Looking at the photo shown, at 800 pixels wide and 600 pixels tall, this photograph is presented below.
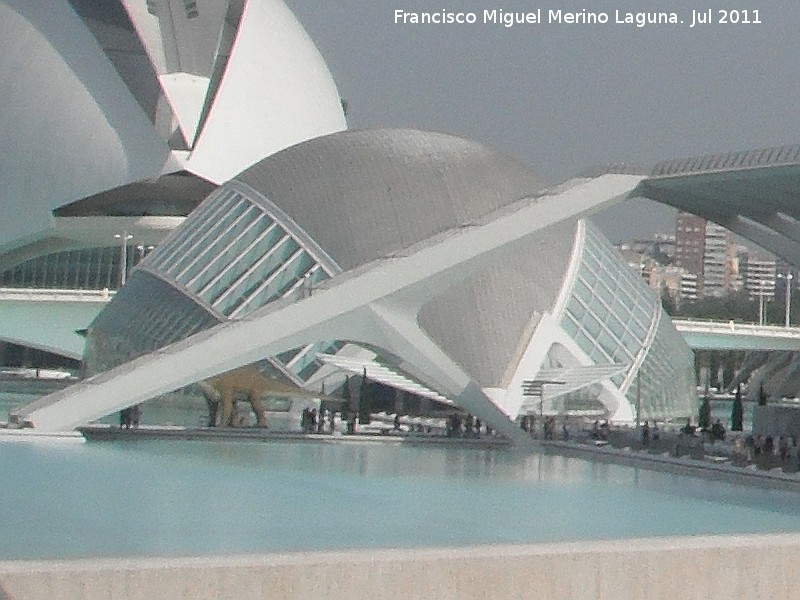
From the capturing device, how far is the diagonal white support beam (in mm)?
27719

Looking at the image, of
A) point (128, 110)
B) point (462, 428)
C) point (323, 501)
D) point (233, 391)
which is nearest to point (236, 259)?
point (233, 391)

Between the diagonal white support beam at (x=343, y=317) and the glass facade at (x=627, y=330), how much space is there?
4.91m

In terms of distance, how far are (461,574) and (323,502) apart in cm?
758

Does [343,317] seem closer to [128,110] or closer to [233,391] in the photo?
[233,391]

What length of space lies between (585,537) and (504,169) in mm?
22961

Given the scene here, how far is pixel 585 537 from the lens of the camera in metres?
16.8

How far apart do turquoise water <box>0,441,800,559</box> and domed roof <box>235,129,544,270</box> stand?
28.9ft

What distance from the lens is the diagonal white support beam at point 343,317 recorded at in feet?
90.9

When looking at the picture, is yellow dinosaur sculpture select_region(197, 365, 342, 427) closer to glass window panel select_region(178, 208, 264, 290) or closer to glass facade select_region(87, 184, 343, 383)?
glass facade select_region(87, 184, 343, 383)

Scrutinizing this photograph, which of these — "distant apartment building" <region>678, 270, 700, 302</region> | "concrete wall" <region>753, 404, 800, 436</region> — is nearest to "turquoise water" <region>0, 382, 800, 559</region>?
"concrete wall" <region>753, 404, 800, 436</region>

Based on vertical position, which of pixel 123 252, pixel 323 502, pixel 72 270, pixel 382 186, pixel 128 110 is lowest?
pixel 323 502

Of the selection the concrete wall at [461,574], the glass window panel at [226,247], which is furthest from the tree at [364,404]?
the concrete wall at [461,574]

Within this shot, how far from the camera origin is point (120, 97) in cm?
5862

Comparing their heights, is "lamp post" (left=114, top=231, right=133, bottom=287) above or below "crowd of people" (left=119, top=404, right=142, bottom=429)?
above
